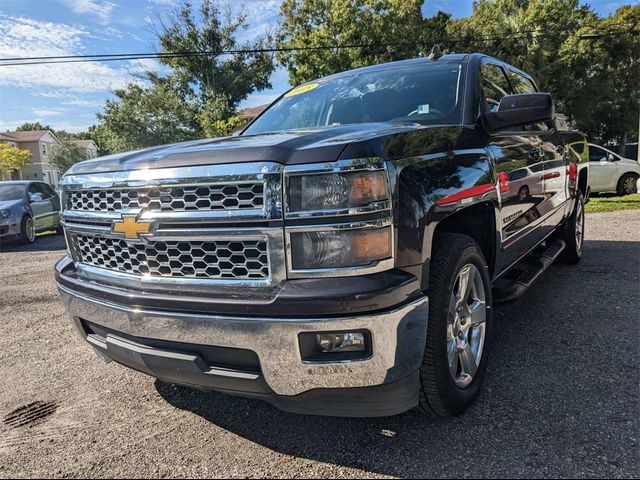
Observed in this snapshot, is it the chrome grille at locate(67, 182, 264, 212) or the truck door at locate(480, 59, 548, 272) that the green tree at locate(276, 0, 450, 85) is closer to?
the truck door at locate(480, 59, 548, 272)

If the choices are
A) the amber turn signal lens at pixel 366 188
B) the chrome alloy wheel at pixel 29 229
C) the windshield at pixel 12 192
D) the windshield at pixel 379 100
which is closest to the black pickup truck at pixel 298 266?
the amber turn signal lens at pixel 366 188

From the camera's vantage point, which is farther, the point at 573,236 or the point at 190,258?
the point at 573,236

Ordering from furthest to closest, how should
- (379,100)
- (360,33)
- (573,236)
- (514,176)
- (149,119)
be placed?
(149,119), (360,33), (573,236), (379,100), (514,176)

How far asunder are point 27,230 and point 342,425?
34.9ft

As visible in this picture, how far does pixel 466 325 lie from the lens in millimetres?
2605

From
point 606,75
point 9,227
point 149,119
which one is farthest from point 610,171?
point 149,119

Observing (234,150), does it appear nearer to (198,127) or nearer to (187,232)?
(187,232)

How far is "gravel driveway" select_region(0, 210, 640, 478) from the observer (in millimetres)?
2143

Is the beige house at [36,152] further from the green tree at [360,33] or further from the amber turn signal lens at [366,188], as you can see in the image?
the amber turn signal lens at [366,188]

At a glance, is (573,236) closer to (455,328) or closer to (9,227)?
(455,328)

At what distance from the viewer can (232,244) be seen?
2041 mm

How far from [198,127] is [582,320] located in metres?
31.0

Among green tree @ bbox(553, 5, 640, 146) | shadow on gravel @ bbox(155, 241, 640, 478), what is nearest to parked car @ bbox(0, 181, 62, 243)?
shadow on gravel @ bbox(155, 241, 640, 478)

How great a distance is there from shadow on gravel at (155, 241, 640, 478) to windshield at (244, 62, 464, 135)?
160 centimetres
